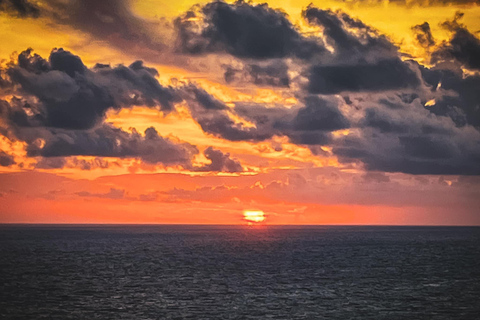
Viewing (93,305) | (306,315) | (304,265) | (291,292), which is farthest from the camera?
(304,265)

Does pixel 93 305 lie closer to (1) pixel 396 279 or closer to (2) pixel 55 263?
(1) pixel 396 279

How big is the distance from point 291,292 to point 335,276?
23.7 metres

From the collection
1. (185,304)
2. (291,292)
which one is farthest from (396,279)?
(185,304)

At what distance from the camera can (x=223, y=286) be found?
91.6 metres

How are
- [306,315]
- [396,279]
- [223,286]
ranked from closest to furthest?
1. [306,315]
2. [223,286]
3. [396,279]

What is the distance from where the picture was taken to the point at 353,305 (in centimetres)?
7431

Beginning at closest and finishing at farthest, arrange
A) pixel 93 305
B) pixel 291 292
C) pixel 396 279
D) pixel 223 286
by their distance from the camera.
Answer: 1. pixel 93 305
2. pixel 291 292
3. pixel 223 286
4. pixel 396 279

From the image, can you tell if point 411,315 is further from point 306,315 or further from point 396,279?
point 396,279

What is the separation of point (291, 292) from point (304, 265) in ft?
148

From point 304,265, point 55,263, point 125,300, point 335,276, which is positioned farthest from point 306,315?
point 55,263

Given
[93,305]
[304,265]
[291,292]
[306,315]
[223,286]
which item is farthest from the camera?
[304,265]

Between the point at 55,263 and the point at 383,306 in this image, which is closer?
the point at 383,306

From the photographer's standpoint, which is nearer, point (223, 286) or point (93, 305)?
point (93, 305)

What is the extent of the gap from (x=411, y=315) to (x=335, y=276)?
3869 cm
